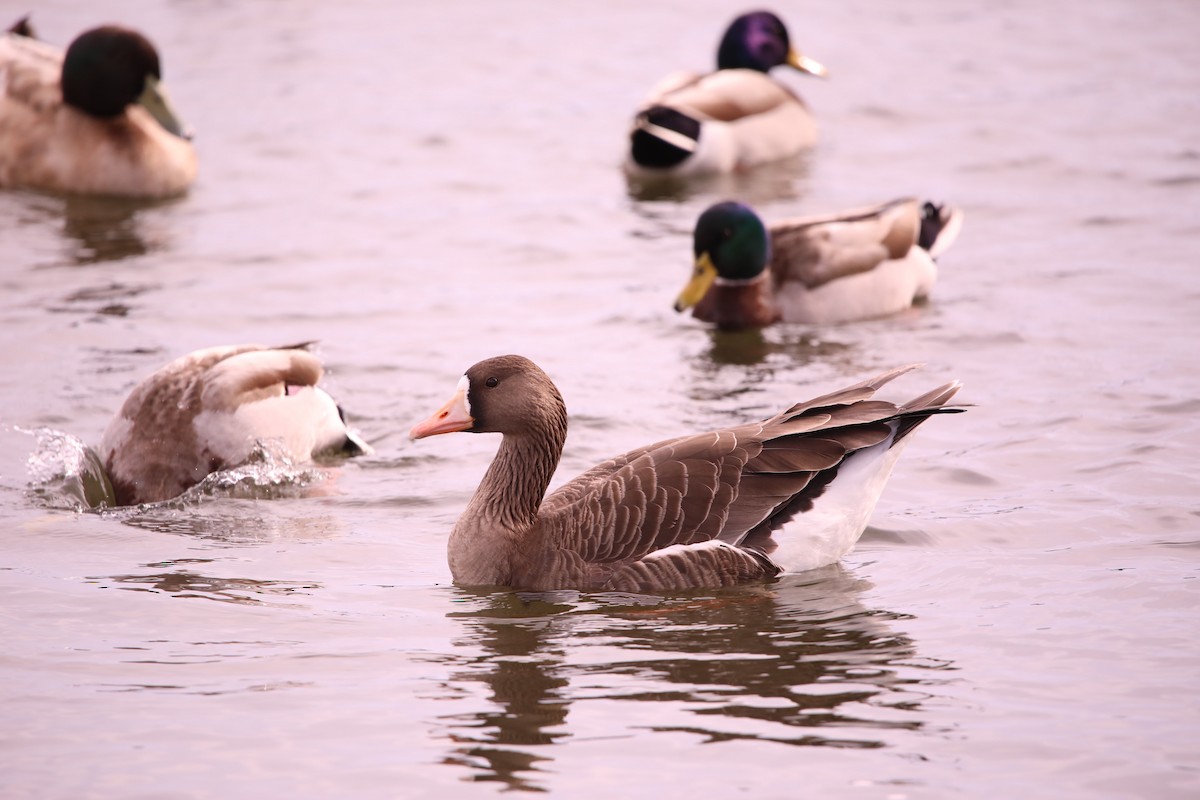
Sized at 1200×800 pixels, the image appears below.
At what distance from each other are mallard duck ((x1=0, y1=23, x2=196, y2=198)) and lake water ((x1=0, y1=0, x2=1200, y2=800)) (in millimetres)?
372

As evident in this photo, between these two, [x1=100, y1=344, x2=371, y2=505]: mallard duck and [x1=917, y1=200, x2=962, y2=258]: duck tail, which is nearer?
[x1=100, y1=344, x2=371, y2=505]: mallard duck

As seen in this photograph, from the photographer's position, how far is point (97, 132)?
54.1 ft

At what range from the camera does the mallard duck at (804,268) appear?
43.1ft

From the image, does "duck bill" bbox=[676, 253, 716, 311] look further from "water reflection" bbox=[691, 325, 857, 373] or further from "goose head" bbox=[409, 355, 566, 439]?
"goose head" bbox=[409, 355, 566, 439]

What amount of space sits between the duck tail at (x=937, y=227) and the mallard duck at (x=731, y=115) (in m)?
3.84

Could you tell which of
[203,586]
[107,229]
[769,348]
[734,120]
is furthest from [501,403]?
[734,120]

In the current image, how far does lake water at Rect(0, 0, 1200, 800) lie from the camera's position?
6.18 meters

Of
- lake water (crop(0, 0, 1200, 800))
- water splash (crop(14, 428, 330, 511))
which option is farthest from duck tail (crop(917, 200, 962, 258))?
water splash (crop(14, 428, 330, 511))

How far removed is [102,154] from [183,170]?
835 millimetres

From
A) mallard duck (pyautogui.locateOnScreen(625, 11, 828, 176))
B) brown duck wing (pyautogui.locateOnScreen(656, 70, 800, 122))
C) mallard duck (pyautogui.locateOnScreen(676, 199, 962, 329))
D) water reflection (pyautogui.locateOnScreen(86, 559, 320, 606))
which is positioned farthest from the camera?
brown duck wing (pyautogui.locateOnScreen(656, 70, 800, 122))

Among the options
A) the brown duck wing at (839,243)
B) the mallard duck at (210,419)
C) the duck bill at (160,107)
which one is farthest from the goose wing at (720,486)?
the duck bill at (160,107)

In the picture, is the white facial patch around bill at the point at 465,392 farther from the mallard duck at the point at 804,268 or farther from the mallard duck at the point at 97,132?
the mallard duck at the point at 97,132

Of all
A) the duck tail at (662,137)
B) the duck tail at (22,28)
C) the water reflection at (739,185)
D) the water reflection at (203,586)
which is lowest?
the water reflection at (203,586)

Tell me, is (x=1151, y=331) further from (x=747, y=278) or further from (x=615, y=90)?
(x=615, y=90)
